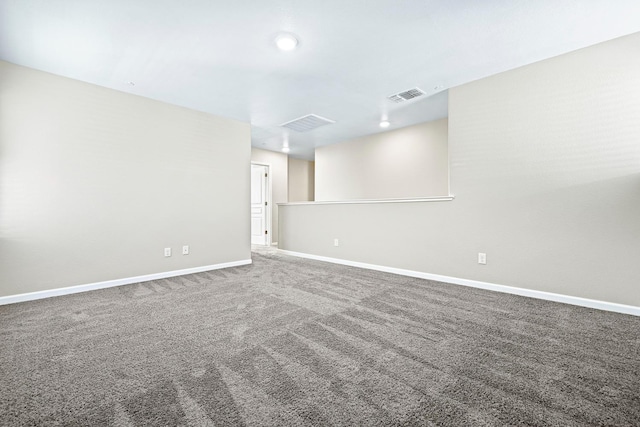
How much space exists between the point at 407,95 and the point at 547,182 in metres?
1.91

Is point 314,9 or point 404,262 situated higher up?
point 314,9

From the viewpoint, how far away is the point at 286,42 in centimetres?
244

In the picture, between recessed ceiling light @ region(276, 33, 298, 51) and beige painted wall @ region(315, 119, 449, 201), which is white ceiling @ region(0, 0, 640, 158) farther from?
beige painted wall @ region(315, 119, 449, 201)

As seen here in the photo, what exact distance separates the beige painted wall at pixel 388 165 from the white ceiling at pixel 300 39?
1.46 meters

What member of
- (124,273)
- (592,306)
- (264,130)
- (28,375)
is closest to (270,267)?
Answer: (124,273)

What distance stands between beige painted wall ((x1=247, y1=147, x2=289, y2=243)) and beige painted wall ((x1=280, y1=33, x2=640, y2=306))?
4121mm

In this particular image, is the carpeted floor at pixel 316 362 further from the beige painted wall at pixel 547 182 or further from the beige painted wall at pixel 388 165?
the beige painted wall at pixel 388 165

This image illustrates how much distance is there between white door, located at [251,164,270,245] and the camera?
6.91 metres

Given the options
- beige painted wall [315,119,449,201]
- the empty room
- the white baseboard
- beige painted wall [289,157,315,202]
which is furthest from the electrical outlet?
beige painted wall [289,157,315,202]

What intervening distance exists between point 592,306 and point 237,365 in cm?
306

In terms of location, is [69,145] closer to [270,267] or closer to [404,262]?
[270,267]

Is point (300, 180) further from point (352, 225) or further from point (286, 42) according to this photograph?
point (286, 42)

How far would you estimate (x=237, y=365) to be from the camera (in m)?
1.53

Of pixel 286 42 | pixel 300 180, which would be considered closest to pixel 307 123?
pixel 286 42
